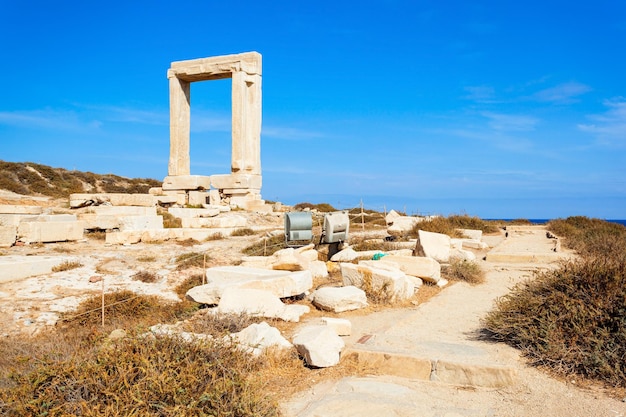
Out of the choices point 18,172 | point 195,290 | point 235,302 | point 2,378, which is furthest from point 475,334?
point 18,172

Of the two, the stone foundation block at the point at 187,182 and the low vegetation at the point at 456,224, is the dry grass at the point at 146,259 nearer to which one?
the low vegetation at the point at 456,224

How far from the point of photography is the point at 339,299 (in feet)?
24.0

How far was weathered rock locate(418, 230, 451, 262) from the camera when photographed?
35.8ft

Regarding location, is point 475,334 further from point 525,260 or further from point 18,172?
point 18,172

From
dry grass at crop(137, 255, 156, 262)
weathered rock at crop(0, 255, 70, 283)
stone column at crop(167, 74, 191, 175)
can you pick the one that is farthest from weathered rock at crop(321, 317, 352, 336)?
stone column at crop(167, 74, 191, 175)

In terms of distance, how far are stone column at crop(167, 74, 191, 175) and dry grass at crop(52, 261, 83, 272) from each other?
14.6 metres

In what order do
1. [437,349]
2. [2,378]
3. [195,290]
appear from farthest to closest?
[195,290]
[437,349]
[2,378]

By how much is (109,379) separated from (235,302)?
9.97ft

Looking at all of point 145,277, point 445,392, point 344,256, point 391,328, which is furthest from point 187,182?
point 445,392

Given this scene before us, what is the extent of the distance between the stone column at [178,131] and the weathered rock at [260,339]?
68.6 feet

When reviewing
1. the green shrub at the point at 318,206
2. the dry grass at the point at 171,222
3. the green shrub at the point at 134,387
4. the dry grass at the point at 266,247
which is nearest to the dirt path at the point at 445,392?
the green shrub at the point at 134,387

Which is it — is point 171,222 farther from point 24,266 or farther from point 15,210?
point 24,266

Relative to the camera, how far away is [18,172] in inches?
1318

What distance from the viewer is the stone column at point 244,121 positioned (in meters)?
23.7
